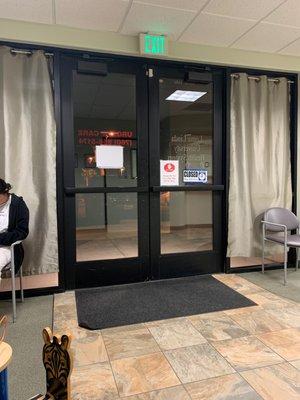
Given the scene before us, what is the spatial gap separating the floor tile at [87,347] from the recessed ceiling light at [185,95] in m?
2.72

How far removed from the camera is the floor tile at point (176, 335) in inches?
88.2

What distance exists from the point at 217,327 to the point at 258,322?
0.37m

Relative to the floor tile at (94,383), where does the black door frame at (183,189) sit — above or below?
above

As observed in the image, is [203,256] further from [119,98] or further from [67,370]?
[67,370]

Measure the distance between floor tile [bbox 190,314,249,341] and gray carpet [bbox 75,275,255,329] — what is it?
0.15 meters

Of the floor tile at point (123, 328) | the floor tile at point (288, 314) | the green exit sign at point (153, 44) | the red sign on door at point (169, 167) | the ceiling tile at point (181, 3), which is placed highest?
the ceiling tile at point (181, 3)

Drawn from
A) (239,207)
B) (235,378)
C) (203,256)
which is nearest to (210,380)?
(235,378)

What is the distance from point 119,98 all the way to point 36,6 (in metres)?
1.22

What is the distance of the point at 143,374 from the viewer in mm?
1887

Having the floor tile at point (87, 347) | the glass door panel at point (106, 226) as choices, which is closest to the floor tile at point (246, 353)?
the floor tile at point (87, 347)

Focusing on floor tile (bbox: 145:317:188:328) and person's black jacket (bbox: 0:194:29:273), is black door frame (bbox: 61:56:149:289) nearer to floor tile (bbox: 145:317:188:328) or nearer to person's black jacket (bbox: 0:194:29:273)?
person's black jacket (bbox: 0:194:29:273)

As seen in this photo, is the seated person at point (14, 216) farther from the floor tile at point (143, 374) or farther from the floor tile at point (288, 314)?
the floor tile at point (288, 314)

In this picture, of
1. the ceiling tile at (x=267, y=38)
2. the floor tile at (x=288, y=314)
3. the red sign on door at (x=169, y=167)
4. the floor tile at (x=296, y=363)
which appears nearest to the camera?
the floor tile at (x=296, y=363)

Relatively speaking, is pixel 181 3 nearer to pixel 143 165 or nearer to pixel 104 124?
pixel 104 124
